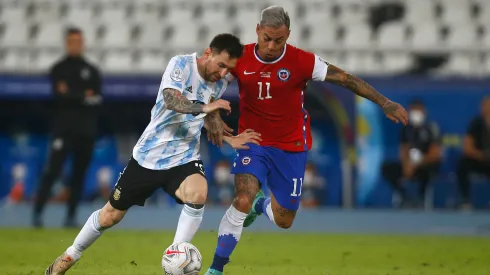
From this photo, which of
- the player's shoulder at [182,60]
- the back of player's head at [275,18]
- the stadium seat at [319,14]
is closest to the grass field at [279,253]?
the player's shoulder at [182,60]

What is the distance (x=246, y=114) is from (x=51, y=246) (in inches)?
160

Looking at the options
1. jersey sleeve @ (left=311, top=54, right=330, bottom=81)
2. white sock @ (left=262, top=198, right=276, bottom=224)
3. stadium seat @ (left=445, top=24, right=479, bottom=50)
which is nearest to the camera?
jersey sleeve @ (left=311, top=54, right=330, bottom=81)

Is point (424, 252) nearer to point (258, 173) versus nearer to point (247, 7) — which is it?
point (258, 173)

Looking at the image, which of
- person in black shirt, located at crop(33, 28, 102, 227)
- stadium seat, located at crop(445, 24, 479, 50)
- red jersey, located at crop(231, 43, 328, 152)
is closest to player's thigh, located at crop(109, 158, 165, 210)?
red jersey, located at crop(231, 43, 328, 152)

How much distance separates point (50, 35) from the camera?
20.4 meters

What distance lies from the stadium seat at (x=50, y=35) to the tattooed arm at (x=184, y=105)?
1322cm

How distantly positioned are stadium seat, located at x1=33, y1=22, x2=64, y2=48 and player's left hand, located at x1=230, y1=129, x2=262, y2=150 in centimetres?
1240

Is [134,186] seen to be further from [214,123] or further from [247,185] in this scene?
[247,185]

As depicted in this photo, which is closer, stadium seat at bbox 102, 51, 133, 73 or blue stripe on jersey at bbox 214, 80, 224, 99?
blue stripe on jersey at bbox 214, 80, 224, 99

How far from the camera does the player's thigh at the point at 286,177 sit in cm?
868

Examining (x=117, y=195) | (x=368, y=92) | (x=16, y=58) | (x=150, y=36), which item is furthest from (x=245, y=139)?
(x=16, y=58)

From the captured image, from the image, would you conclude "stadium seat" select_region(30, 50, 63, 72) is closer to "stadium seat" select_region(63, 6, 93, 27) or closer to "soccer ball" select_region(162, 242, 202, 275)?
"stadium seat" select_region(63, 6, 93, 27)

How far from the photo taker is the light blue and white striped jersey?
24.6ft

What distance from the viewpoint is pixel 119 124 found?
64.4 feet
